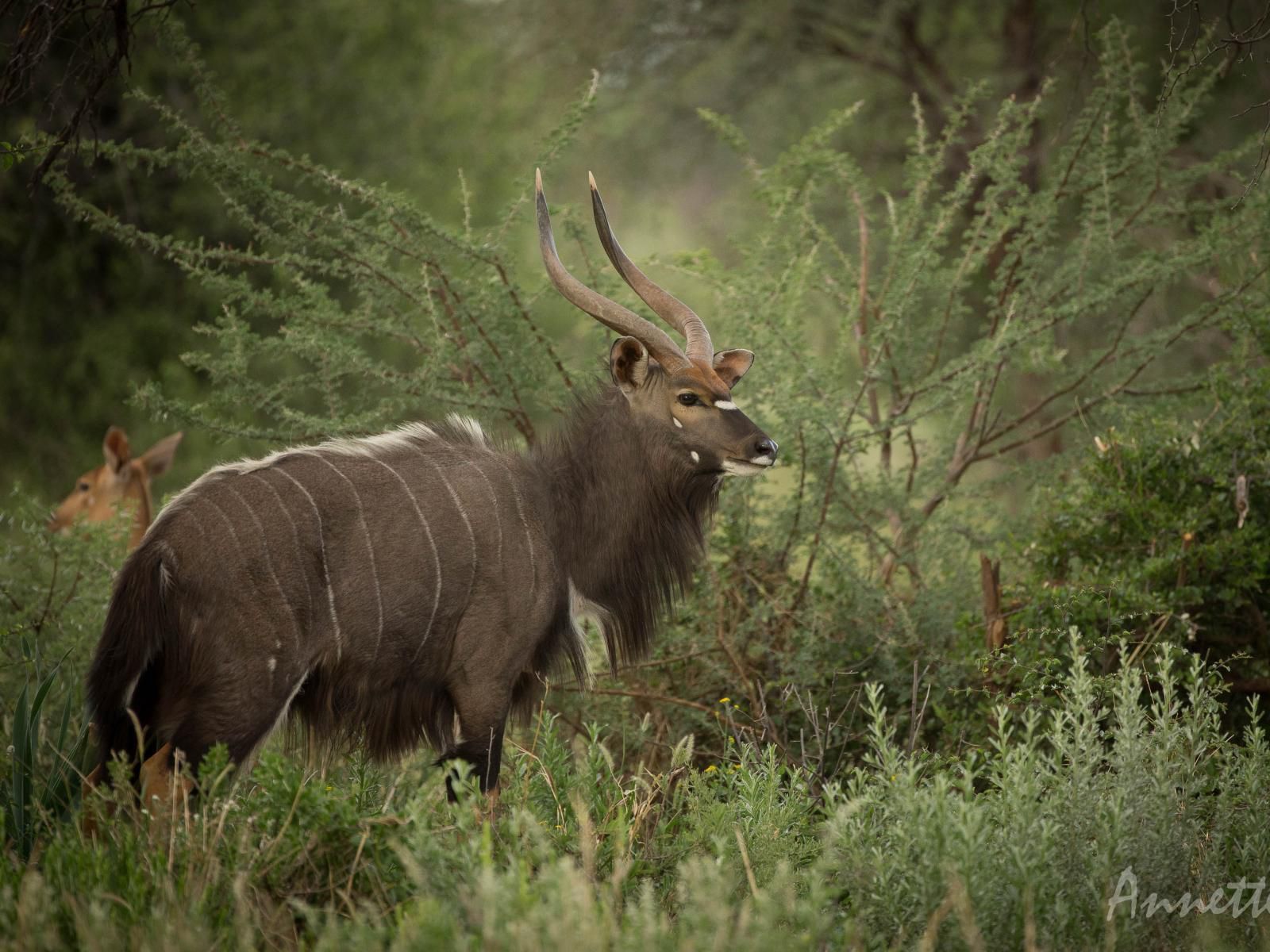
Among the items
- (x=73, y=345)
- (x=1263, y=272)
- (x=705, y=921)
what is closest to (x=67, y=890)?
(x=705, y=921)

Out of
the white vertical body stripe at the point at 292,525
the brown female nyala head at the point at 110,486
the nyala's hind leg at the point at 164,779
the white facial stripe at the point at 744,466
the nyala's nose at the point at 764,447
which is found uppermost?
the nyala's nose at the point at 764,447

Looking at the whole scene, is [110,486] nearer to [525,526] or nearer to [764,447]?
[525,526]

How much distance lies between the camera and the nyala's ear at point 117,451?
7008 millimetres

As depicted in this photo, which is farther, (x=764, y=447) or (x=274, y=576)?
(x=764, y=447)

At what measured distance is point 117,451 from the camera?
7.05 m

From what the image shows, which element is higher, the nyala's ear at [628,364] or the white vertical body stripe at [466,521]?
the nyala's ear at [628,364]

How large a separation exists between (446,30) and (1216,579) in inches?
391

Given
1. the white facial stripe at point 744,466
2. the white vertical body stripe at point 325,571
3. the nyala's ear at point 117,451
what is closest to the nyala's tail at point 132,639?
the white vertical body stripe at point 325,571

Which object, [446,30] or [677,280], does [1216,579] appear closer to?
[677,280]

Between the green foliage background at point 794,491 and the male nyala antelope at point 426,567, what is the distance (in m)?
0.26

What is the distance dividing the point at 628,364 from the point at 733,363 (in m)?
0.52

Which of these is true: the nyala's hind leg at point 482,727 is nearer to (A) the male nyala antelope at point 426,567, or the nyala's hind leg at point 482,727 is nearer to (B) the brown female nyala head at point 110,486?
(A) the male nyala antelope at point 426,567

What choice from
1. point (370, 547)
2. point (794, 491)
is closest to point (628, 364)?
point (370, 547)

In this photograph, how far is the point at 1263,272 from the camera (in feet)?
18.5
